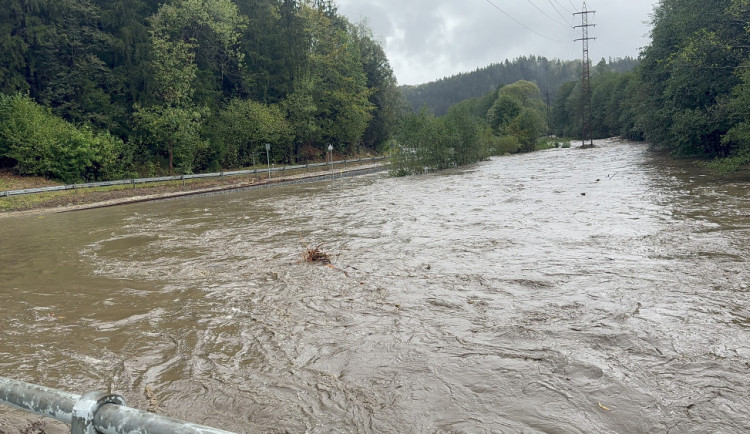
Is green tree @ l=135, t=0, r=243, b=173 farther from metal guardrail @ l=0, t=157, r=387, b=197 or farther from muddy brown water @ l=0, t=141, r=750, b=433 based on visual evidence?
muddy brown water @ l=0, t=141, r=750, b=433

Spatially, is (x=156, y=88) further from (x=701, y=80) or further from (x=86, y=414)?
(x=86, y=414)

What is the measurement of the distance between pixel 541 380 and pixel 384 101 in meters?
65.9

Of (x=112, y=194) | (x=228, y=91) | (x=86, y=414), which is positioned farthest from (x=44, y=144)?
(x=86, y=414)

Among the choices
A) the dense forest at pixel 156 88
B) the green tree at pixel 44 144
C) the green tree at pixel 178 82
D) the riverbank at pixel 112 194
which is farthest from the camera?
the green tree at pixel 178 82

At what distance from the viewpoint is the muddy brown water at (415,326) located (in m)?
4.17

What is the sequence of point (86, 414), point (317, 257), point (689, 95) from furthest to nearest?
point (689, 95) → point (317, 257) → point (86, 414)

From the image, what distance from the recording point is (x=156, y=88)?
36.9 m

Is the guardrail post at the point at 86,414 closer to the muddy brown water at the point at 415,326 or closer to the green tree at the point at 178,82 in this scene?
the muddy brown water at the point at 415,326

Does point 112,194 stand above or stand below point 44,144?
below

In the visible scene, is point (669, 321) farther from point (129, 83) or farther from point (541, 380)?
point (129, 83)

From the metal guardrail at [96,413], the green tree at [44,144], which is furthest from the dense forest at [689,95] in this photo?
the metal guardrail at [96,413]

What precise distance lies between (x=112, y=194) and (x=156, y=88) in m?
12.2

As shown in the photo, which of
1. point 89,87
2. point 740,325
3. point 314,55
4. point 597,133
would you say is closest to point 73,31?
point 89,87

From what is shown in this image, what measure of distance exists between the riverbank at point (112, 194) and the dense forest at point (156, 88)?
3405mm
